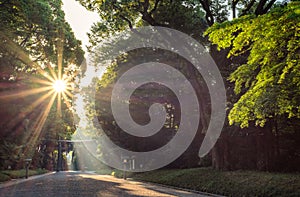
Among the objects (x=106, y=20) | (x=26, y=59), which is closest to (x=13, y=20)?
(x=26, y=59)

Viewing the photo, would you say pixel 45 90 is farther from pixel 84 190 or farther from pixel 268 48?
pixel 268 48

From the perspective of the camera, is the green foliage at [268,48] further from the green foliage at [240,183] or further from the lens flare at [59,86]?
the lens flare at [59,86]

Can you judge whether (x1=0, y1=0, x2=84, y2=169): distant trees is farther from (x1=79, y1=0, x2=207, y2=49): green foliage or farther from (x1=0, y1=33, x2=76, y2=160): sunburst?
(x1=79, y1=0, x2=207, y2=49): green foliage

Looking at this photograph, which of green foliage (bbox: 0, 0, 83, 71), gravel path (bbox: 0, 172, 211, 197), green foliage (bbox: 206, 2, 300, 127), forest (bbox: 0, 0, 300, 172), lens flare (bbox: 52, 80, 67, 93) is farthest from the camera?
lens flare (bbox: 52, 80, 67, 93)

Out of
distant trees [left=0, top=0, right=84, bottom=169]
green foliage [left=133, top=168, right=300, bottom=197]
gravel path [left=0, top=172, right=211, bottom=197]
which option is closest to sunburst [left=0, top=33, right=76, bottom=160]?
distant trees [left=0, top=0, right=84, bottom=169]

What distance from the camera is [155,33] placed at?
24.2 meters

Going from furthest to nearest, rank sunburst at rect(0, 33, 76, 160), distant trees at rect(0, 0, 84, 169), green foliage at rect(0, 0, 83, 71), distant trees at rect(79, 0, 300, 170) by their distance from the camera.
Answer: sunburst at rect(0, 33, 76, 160), distant trees at rect(0, 0, 84, 169), green foliage at rect(0, 0, 83, 71), distant trees at rect(79, 0, 300, 170)

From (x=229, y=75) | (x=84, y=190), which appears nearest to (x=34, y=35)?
(x=84, y=190)

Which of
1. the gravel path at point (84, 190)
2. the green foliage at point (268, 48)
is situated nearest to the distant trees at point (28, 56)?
the gravel path at point (84, 190)

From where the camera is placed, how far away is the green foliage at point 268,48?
7.15m

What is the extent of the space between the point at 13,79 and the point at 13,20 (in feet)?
15.7

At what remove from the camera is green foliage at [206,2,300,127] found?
715cm

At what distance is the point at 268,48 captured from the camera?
801 centimetres

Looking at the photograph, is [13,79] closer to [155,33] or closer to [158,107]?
[155,33]
